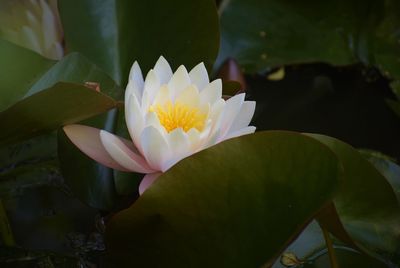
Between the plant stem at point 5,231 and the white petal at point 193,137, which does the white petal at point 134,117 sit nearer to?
the white petal at point 193,137

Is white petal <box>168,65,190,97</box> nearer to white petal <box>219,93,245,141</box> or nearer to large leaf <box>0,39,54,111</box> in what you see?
white petal <box>219,93,245,141</box>

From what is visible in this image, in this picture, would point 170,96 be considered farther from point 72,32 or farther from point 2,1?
point 2,1

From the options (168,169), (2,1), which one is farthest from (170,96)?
(2,1)

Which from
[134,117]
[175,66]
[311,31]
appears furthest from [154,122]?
[311,31]

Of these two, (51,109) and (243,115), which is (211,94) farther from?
(51,109)

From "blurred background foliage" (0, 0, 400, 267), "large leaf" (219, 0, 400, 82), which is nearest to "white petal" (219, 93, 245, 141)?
"blurred background foliage" (0, 0, 400, 267)

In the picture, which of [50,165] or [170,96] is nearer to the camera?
[170,96]
